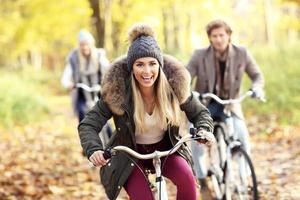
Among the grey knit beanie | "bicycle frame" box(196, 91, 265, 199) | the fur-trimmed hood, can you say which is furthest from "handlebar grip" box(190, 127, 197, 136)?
"bicycle frame" box(196, 91, 265, 199)

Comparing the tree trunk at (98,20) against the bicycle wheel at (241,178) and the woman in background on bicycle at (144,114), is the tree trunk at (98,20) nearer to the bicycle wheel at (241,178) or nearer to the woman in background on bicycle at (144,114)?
the bicycle wheel at (241,178)

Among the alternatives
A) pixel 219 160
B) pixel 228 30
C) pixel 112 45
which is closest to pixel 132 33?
pixel 228 30

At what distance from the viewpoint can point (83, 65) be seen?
880cm

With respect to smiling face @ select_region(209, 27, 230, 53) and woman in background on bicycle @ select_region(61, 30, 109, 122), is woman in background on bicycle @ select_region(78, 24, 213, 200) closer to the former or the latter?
smiling face @ select_region(209, 27, 230, 53)

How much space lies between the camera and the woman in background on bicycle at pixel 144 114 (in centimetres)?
386

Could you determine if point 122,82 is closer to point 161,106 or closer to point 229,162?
point 161,106

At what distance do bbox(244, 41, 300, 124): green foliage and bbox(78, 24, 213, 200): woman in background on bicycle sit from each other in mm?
7292

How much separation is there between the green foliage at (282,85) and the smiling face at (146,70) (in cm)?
751

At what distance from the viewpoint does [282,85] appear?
41.1 ft

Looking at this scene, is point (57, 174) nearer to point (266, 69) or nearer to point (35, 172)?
point (35, 172)

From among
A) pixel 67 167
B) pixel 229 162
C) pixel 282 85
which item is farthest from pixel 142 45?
pixel 282 85

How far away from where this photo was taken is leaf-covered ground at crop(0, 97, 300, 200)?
716 centimetres

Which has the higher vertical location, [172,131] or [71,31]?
[71,31]

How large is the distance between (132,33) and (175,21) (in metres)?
18.4
